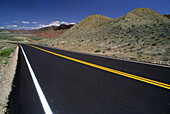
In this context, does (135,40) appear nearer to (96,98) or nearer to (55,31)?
(96,98)

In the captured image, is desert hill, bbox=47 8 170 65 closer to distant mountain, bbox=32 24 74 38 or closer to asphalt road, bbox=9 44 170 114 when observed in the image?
asphalt road, bbox=9 44 170 114

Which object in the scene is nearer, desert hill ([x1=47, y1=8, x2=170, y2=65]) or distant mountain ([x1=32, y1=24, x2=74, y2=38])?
desert hill ([x1=47, y1=8, x2=170, y2=65])

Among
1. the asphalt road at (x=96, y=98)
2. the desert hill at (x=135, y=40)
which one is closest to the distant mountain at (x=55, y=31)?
the desert hill at (x=135, y=40)

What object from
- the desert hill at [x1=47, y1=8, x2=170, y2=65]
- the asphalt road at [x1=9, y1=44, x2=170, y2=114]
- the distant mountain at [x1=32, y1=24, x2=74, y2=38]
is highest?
the distant mountain at [x1=32, y1=24, x2=74, y2=38]

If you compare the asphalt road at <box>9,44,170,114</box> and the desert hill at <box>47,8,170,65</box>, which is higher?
the desert hill at <box>47,8,170,65</box>

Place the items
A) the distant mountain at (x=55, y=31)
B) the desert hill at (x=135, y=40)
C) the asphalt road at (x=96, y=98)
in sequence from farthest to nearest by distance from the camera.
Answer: the distant mountain at (x=55, y=31) < the desert hill at (x=135, y=40) < the asphalt road at (x=96, y=98)

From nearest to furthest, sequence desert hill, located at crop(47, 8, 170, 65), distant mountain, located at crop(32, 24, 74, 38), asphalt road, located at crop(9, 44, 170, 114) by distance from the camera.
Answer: asphalt road, located at crop(9, 44, 170, 114) → desert hill, located at crop(47, 8, 170, 65) → distant mountain, located at crop(32, 24, 74, 38)

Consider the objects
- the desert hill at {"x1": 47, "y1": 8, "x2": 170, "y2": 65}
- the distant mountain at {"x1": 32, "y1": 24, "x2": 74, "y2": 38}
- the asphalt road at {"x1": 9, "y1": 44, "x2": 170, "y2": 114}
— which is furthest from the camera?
the distant mountain at {"x1": 32, "y1": 24, "x2": 74, "y2": 38}

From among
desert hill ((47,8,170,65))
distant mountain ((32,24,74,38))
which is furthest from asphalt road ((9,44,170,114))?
distant mountain ((32,24,74,38))

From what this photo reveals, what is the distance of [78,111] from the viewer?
2340 mm

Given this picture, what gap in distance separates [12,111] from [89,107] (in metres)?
1.94

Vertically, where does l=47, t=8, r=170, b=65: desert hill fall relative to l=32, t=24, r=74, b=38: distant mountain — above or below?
below

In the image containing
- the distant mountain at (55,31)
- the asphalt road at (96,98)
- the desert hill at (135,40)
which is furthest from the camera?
the distant mountain at (55,31)

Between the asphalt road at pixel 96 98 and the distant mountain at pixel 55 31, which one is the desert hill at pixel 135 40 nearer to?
the asphalt road at pixel 96 98
